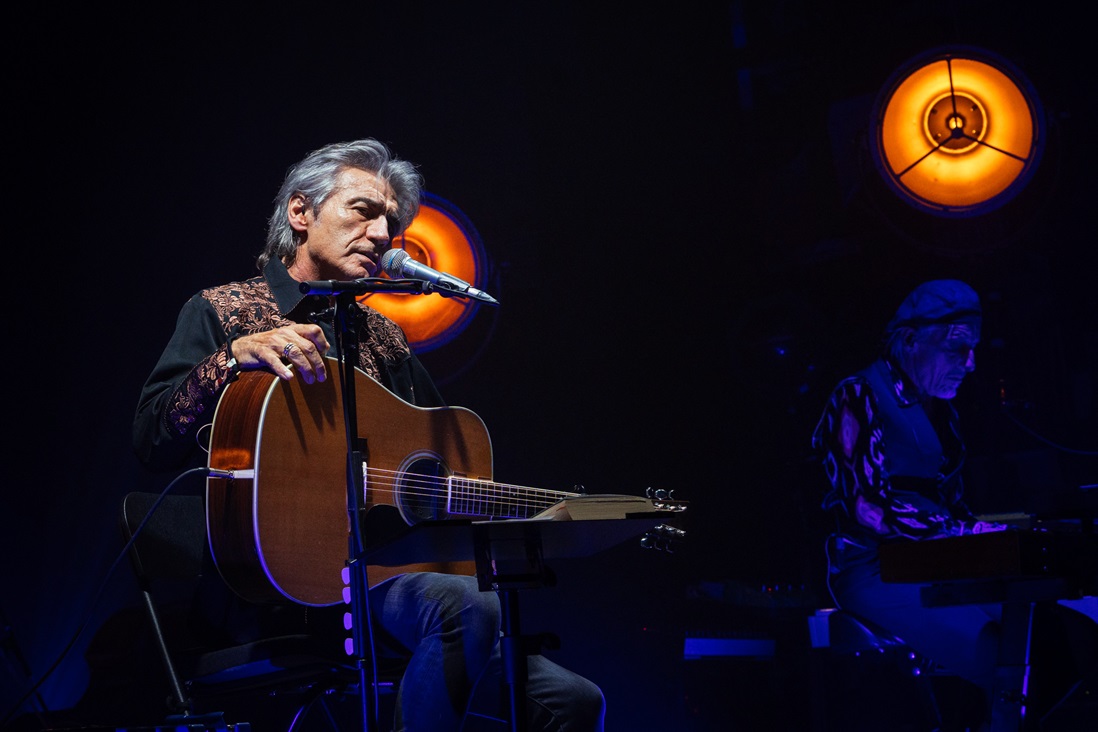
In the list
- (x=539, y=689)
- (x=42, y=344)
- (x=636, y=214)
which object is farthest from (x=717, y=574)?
(x=42, y=344)

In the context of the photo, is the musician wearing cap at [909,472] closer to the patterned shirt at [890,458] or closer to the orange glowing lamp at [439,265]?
the patterned shirt at [890,458]

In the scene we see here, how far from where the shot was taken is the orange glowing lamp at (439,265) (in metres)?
4.81

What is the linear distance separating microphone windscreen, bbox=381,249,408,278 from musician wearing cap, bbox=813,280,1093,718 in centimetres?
201

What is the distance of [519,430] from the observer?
503cm

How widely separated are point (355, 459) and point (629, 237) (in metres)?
3.55

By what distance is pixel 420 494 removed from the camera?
2.58 m

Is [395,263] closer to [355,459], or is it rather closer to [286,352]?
[286,352]

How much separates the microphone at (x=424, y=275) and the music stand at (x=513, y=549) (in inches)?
22.3

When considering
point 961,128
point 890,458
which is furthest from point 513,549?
point 961,128

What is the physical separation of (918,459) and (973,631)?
79 centimetres

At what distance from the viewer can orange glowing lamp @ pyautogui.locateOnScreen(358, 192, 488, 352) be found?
4.81 meters

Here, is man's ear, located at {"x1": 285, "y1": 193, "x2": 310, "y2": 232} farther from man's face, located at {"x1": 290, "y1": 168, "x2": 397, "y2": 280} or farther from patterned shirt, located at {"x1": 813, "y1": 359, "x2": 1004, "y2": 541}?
patterned shirt, located at {"x1": 813, "y1": 359, "x2": 1004, "y2": 541}

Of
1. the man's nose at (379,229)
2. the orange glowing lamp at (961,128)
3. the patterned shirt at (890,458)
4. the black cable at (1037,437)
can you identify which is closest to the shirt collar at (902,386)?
the patterned shirt at (890,458)

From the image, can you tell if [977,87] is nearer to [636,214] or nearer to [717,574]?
[636,214]
